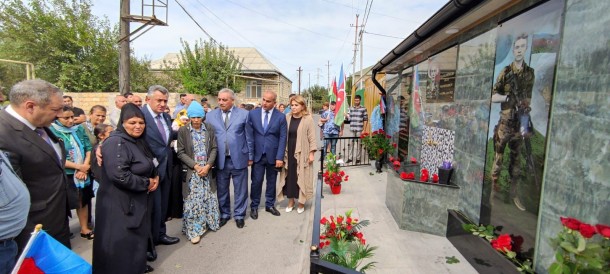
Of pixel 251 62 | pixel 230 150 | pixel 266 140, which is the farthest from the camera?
pixel 251 62

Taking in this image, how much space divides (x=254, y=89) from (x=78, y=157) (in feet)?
97.0

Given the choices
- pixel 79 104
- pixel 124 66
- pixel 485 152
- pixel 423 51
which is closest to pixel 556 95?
pixel 485 152

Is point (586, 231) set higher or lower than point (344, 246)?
higher

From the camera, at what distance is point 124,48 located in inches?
352

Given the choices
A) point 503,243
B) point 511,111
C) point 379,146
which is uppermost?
point 511,111

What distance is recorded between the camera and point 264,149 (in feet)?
15.9

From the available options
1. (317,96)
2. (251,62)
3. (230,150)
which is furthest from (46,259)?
(317,96)

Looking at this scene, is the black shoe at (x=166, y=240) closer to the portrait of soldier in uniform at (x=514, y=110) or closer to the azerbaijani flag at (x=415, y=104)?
the portrait of soldier in uniform at (x=514, y=110)

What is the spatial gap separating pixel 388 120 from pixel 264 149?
4.62 meters

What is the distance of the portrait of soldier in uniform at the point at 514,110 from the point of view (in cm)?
257

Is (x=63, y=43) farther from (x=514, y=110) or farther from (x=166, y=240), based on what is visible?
(x=514, y=110)

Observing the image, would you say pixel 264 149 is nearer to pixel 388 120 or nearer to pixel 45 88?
pixel 45 88

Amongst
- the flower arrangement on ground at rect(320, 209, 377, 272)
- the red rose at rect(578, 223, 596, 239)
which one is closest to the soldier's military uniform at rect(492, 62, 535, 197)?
the red rose at rect(578, 223, 596, 239)

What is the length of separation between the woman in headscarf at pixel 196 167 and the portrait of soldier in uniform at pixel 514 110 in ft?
10.9
